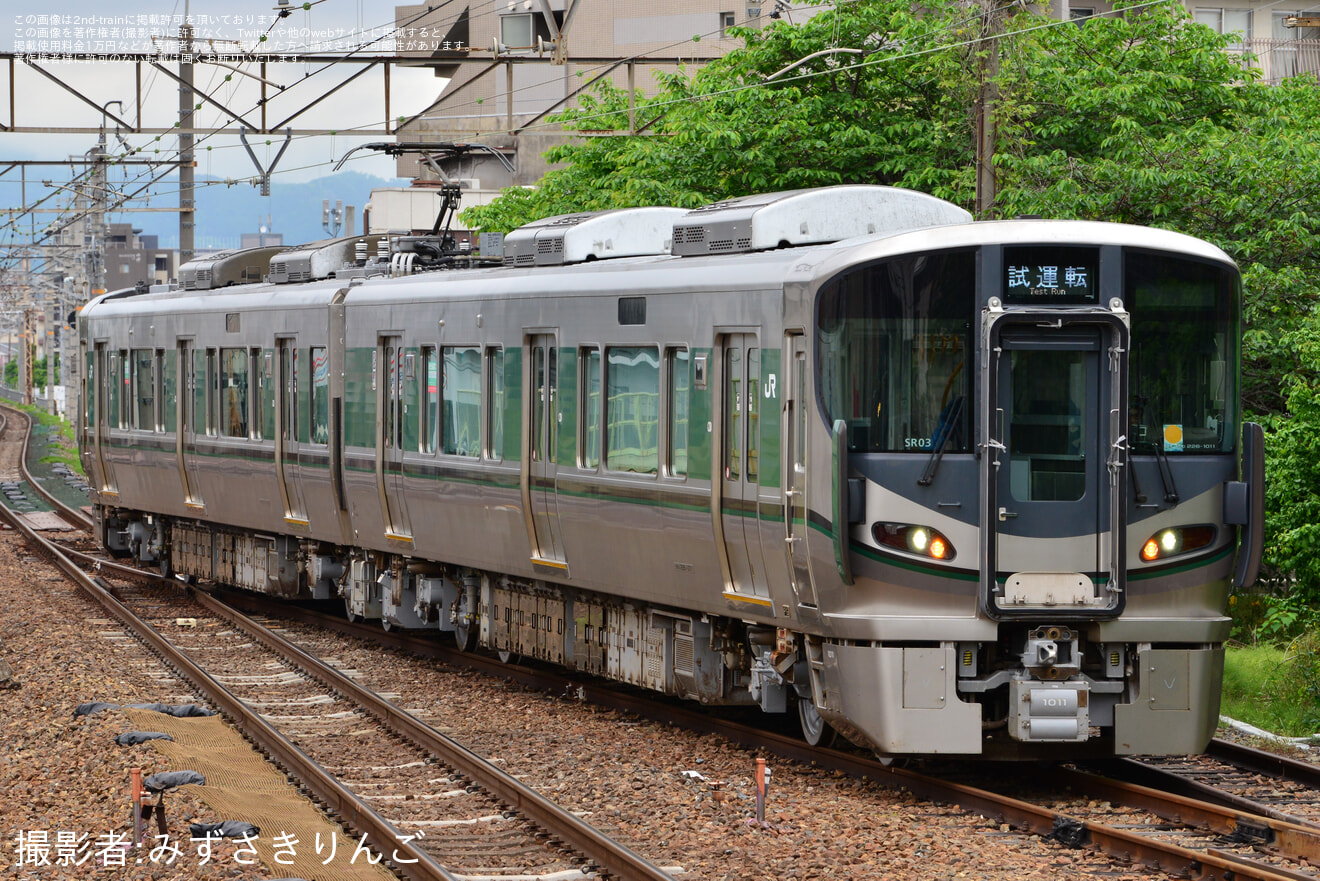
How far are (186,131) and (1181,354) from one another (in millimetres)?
16252

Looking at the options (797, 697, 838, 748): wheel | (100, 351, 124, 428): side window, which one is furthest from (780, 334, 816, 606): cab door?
(100, 351, 124, 428): side window

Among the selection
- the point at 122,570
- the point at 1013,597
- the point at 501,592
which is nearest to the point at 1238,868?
the point at 1013,597

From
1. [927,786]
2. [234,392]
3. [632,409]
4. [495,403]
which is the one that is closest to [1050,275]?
[927,786]

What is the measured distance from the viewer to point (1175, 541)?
380 inches

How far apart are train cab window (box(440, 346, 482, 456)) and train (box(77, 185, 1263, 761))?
0.10 feet

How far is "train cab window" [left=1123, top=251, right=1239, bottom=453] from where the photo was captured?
31.6 feet

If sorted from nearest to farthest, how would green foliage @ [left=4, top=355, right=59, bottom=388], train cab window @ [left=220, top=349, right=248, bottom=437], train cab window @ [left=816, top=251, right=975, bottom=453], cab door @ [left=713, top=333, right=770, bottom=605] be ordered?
train cab window @ [left=816, top=251, right=975, bottom=453] < cab door @ [left=713, top=333, right=770, bottom=605] < train cab window @ [left=220, top=349, right=248, bottom=437] < green foliage @ [left=4, top=355, right=59, bottom=388]

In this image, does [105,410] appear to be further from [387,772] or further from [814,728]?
[814,728]

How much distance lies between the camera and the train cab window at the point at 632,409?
11641 millimetres

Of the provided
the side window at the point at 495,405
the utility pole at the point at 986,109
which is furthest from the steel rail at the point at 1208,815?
the utility pole at the point at 986,109

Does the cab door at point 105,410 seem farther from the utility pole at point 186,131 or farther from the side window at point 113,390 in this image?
the utility pole at point 186,131

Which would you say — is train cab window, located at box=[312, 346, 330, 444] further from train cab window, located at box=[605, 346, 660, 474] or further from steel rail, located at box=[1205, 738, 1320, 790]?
steel rail, located at box=[1205, 738, 1320, 790]

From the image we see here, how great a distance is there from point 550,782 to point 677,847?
1.80 metres

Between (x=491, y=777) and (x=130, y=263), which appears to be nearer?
(x=491, y=777)
